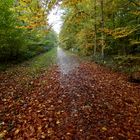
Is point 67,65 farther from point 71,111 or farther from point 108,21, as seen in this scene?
point 71,111

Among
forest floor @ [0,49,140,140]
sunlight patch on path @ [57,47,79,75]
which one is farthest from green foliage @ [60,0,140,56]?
forest floor @ [0,49,140,140]

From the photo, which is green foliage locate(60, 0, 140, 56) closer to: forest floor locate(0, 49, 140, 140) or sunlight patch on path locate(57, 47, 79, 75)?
sunlight patch on path locate(57, 47, 79, 75)

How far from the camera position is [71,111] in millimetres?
6496

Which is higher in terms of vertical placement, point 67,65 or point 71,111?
point 71,111

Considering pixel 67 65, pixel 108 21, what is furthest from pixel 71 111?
pixel 108 21

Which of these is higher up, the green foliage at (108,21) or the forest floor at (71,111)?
the green foliage at (108,21)

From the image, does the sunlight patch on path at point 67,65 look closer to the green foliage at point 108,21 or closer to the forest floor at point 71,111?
→ the green foliage at point 108,21

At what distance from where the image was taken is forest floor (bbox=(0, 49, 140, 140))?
5242 mm

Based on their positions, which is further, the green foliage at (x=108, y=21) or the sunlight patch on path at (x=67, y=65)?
the green foliage at (x=108, y=21)

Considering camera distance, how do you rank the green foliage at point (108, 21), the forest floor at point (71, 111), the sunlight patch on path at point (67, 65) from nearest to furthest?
1. the forest floor at point (71, 111)
2. the sunlight patch on path at point (67, 65)
3. the green foliage at point (108, 21)


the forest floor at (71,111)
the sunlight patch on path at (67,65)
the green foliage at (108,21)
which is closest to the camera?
the forest floor at (71,111)

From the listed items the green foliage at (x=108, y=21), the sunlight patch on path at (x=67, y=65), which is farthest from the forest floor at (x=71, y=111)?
the green foliage at (x=108, y=21)

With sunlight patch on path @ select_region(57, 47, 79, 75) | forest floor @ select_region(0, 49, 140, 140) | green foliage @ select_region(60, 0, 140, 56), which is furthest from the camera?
green foliage @ select_region(60, 0, 140, 56)

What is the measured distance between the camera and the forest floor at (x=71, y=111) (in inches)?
206
